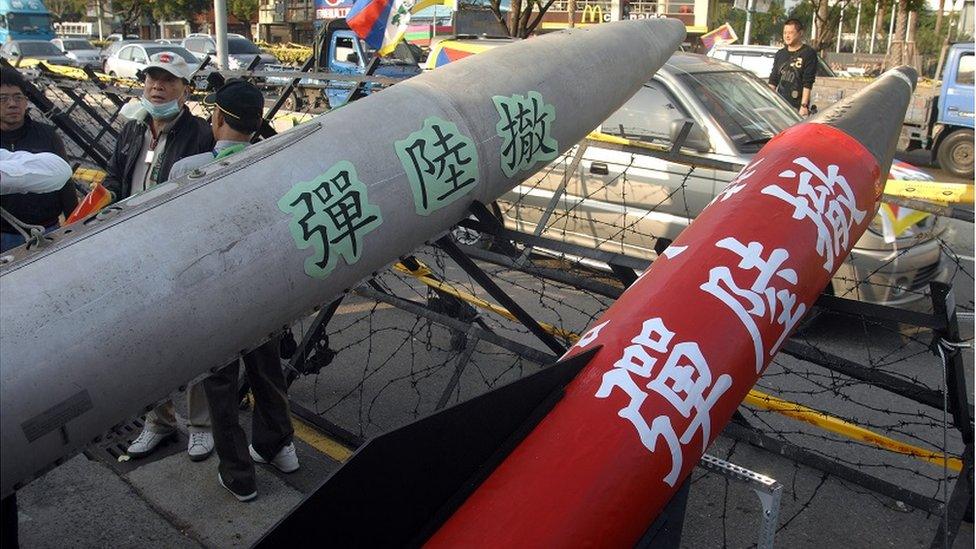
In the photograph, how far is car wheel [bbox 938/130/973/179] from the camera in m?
14.3

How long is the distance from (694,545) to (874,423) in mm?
1801

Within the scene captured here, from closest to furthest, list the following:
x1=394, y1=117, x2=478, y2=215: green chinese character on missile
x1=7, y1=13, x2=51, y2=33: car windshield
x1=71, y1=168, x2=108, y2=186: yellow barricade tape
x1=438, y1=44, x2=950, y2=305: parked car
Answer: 1. x1=394, y1=117, x2=478, y2=215: green chinese character on missile
2. x1=438, y1=44, x2=950, y2=305: parked car
3. x1=71, y1=168, x2=108, y2=186: yellow barricade tape
4. x1=7, y1=13, x2=51, y2=33: car windshield

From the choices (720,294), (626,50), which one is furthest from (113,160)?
(720,294)

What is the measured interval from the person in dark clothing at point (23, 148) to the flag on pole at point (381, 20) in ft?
12.2

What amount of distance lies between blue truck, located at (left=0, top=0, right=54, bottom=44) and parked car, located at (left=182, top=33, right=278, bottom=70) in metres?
9.16

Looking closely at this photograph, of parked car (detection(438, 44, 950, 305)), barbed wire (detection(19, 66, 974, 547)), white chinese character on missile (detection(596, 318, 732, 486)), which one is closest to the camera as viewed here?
white chinese character on missile (detection(596, 318, 732, 486))

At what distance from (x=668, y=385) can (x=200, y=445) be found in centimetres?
266

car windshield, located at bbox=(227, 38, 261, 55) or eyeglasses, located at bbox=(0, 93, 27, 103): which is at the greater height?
eyeglasses, located at bbox=(0, 93, 27, 103)

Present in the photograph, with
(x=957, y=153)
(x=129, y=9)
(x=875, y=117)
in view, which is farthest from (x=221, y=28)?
(x=129, y=9)

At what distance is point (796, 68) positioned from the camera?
9602 mm

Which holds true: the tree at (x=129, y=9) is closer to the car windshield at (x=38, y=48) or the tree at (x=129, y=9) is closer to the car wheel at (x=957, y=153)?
the car windshield at (x=38, y=48)

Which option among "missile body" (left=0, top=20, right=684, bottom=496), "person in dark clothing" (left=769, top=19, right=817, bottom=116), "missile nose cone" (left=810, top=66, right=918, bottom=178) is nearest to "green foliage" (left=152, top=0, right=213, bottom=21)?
"person in dark clothing" (left=769, top=19, right=817, bottom=116)

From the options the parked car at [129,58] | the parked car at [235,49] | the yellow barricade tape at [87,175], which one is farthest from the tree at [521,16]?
the parked car at [129,58]

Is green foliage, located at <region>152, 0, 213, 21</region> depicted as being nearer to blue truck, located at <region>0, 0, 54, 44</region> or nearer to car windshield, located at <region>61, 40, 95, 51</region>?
blue truck, located at <region>0, 0, 54, 44</region>
